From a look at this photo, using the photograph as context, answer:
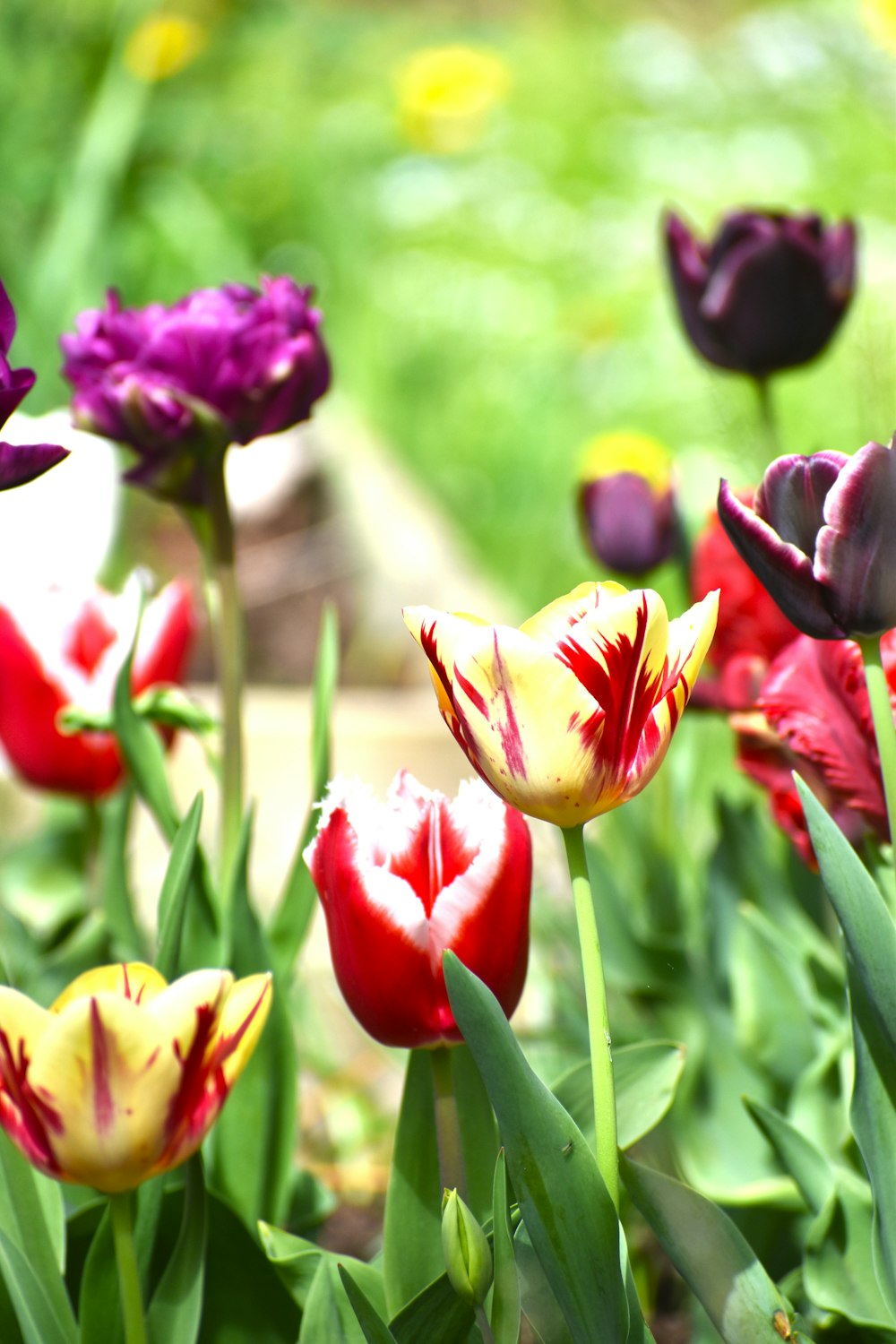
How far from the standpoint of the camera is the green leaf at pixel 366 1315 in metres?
0.37

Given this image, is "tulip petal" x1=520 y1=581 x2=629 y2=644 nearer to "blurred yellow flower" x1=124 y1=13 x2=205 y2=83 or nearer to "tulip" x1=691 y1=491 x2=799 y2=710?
"tulip" x1=691 y1=491 x2=799 y2=710

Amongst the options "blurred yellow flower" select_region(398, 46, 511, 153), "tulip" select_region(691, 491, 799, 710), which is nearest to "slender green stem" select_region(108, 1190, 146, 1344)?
"tulip" select_region(691, 491, 799, 710)

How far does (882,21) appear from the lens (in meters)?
3.30

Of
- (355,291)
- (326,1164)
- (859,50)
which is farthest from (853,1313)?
(859,50)

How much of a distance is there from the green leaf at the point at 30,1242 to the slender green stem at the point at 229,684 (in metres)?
0.21

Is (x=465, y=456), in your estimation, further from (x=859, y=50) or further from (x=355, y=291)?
(x=859, y=50)

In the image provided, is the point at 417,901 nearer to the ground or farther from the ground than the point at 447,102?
nearer to the ground

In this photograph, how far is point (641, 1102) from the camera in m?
0.47

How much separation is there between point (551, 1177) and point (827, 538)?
0.63ft

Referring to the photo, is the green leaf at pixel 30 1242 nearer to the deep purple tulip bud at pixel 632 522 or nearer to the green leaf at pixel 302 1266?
the green leaf at pixel 302 1266

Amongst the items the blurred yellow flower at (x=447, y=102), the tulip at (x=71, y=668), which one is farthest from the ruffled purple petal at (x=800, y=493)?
the blurred yellow flower at (x=447, y=102)

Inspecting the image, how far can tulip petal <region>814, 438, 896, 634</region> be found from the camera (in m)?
0.38

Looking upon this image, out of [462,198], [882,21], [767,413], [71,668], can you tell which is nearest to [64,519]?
[71,668]

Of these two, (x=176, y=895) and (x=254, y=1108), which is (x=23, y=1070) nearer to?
(x=176, y=895)
